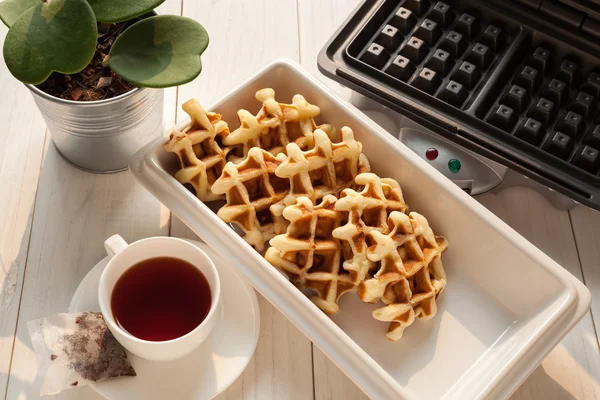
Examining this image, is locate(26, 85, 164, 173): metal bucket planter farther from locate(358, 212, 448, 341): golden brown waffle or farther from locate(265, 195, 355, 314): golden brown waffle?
locate(358, 212, 448, 341): golden brown waffle

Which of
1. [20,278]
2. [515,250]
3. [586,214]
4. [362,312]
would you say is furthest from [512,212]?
[20,278]

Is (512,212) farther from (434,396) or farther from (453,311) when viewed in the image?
(434,396)

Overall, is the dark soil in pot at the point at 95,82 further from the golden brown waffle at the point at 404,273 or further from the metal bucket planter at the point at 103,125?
the golden brown waffle at the point at 404,273

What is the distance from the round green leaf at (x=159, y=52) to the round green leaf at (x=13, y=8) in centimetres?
12

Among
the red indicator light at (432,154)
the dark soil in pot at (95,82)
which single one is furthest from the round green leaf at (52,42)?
the red indicator light at (432,154)

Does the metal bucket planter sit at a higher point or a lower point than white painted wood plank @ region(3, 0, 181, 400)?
higher

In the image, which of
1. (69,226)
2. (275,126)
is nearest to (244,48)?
(275,126)

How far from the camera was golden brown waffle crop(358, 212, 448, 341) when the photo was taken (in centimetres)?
98

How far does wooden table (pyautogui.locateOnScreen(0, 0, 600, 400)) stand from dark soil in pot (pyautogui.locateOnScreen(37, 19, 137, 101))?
8.0 inches

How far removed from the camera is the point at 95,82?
42.6 inches

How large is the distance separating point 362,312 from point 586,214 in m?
0.45

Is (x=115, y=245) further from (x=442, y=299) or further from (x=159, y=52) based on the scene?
(x=442, y=299)

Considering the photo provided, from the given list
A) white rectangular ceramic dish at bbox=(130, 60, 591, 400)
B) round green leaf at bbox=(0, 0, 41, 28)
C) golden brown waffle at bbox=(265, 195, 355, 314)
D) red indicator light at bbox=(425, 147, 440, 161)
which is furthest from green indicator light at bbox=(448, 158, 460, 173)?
round green leaf at bbox=(0, 0, 41, 28)

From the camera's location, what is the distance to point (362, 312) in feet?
3.44
